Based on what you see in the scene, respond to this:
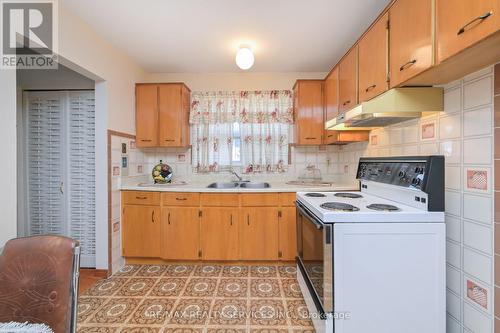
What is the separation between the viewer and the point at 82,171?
8.82ft

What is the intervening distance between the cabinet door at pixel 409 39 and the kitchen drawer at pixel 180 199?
2.06 meters

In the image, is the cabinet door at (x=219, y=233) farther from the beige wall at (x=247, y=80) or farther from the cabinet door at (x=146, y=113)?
the beige wall at (x=247, y=80)

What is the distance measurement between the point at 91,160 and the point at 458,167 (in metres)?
3.16

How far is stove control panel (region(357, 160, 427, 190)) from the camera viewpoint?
140 cm

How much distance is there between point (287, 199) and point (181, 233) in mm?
1208

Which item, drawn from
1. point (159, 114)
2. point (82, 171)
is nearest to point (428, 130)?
point (159, 114)

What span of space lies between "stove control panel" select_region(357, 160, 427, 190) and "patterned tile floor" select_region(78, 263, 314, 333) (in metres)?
1.15

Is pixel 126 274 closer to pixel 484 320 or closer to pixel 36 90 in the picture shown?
pixel 36 90

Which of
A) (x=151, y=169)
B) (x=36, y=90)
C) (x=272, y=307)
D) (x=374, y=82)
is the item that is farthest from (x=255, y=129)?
(x=36, y=90)

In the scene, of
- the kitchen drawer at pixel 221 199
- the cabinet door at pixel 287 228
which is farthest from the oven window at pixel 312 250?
the kitchen drawer at pixel 221 199

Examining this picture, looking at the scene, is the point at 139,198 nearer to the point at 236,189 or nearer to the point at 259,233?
the point at 236,189

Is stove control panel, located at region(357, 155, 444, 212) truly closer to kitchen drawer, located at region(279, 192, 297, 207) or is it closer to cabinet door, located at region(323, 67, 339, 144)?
cabinet door, located at region(323, 67, 339, 144)

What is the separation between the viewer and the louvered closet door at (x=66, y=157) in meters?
2.68

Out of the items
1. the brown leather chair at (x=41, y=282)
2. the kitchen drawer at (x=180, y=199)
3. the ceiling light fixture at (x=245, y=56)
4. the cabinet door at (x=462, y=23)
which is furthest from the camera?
the kitchen drawer at (x=180, y=199)
